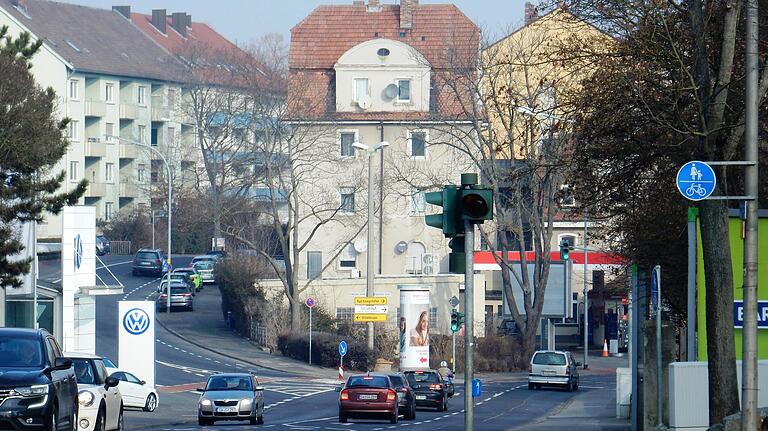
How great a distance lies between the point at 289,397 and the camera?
47281 millimetres

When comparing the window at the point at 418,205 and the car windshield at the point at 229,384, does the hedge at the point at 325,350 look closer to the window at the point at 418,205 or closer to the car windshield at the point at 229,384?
the window at the point at 418,205

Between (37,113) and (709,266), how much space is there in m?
22.8

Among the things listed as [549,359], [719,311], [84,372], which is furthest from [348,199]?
[719,311]

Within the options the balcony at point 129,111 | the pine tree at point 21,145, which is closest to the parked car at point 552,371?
the pine tree at point 21,145

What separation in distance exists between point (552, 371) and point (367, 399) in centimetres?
1980

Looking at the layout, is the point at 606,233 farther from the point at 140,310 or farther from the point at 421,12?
the point at 421,12

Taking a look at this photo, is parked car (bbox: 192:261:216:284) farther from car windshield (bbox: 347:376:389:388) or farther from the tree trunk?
the tree trunk

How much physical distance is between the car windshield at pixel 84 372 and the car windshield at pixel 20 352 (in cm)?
415

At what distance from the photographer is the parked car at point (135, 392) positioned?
1507 inches

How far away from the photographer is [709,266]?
808 inches

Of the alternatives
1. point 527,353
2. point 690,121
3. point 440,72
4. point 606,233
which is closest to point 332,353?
point 527,353

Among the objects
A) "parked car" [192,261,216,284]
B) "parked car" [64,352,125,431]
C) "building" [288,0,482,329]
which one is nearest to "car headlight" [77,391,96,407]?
"parked car" [64,352,125,431]

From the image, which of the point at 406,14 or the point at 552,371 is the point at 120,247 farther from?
the point at 552,371

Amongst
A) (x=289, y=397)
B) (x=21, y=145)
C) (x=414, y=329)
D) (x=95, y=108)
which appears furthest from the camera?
(x=95, y=108)
